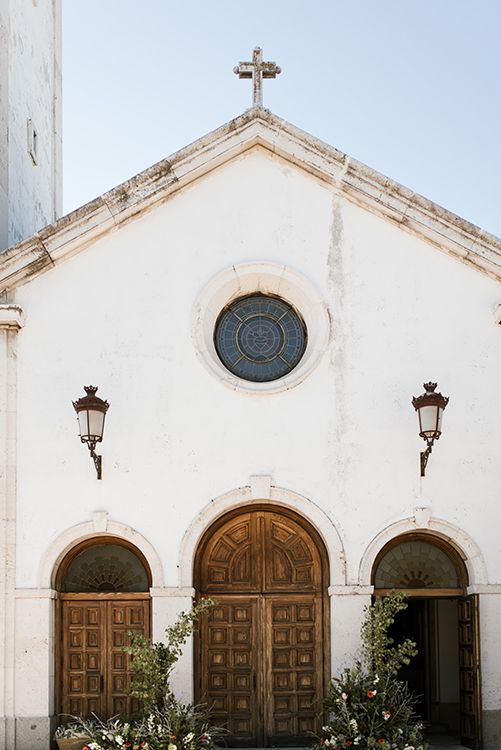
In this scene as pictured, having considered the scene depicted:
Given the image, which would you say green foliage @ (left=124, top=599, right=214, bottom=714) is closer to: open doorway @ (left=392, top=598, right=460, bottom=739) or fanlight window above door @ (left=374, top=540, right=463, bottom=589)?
fanlight window above door @ (left=374, top=540, right=463, bottom=589)

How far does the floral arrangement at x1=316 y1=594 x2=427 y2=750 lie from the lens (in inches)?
473

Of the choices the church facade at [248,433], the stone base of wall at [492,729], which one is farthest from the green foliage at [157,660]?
the stone base of wall at [492,729]

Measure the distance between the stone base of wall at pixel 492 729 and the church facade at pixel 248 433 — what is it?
0.03 metres

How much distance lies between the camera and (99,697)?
1324 cm

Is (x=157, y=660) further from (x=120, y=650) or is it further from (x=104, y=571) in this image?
(x=104, y=571)

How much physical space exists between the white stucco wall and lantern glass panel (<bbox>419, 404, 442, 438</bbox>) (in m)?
0.56

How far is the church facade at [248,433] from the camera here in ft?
43.4

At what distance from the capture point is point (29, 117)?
730 inches

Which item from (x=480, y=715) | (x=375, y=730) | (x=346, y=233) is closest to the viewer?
(x=375, y=730)

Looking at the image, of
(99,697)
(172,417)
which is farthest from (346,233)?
(99,697)

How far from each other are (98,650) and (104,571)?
0.98 metres

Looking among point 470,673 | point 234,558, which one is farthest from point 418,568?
point 234,558

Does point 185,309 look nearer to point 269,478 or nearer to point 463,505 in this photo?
point 269,478

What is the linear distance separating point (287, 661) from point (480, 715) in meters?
2.45
